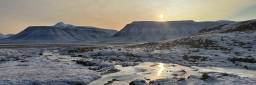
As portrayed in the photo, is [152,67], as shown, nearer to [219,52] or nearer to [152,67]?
[152,67]

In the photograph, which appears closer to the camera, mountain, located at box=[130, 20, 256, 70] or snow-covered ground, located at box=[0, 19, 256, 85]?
snow-covered ground, located at box=[0, 19, 256, 85]

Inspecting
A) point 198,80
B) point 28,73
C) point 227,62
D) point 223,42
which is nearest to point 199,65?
point 227,62

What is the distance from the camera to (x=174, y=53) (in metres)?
51.4

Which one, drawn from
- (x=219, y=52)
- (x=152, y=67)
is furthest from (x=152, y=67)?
(x=219, y=52)

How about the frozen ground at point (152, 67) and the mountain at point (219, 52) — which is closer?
the frozen ground at point (152, 67)

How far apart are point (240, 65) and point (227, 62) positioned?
2.62 m

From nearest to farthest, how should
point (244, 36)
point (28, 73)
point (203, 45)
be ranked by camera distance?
point (28, 73) < point (203, 45) < point (244, 36)

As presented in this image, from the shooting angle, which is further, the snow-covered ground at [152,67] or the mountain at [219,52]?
the mountain at [219,52]

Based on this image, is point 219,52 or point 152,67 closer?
point 152,67

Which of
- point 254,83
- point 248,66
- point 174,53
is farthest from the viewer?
point 174,53

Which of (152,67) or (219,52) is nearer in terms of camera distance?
(152,67)

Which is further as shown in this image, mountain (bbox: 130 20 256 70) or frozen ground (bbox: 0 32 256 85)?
mountain (bbox: 130 20 256 70)

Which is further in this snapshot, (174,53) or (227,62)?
(174,53)

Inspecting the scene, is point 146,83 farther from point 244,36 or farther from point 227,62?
point 244,36
